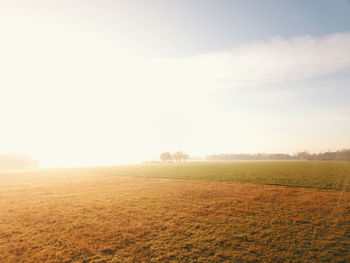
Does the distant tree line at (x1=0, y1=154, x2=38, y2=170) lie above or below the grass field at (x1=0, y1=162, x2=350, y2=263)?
above

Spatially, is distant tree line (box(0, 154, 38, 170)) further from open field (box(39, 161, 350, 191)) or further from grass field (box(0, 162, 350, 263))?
grass field (box(0, 162, 350, 263))

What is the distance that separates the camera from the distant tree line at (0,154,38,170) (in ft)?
509

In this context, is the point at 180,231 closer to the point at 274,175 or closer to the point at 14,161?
the point at 274,175

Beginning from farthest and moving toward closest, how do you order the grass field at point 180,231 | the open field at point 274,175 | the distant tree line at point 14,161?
the distant tree line at point 14,161 → the open field at point 274,175 → the grass field at point 180,231

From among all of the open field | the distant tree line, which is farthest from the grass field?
the distant tree line

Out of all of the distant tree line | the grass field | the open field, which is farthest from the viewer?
the distant tree line

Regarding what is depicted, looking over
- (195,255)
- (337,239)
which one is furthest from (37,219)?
(337,239)

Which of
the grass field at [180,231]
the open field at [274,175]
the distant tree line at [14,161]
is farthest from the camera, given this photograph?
the distant tree line at [14,161]

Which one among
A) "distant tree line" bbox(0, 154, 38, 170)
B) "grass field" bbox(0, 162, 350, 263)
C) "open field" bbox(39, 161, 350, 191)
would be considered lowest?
"open field" bbox(39, 161, 350, 191)

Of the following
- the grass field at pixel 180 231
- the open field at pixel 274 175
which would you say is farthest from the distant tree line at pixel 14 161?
the grass field at pixel 180 231

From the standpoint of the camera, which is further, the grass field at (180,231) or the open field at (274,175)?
the open field at (274,175)

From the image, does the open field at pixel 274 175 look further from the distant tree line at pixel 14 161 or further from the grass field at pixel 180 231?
the distant tree line at pixel 14 161

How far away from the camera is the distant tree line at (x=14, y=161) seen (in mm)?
155000

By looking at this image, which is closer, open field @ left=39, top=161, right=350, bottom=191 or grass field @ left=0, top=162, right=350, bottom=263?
grass field @ left=0, top=162, right=350, bottom=263
